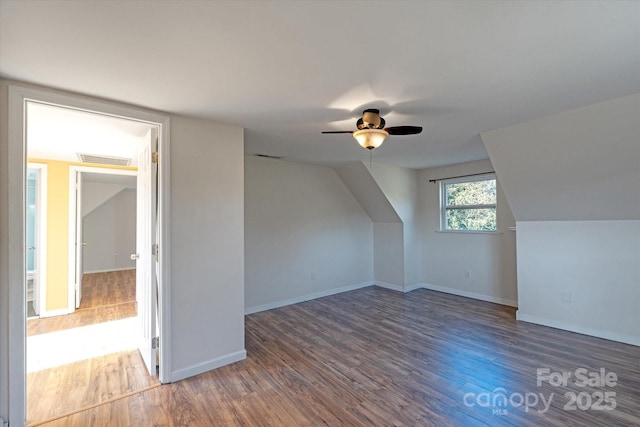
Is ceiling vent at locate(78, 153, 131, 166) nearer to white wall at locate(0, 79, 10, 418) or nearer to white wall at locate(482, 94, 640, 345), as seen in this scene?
white wall at locate(0, 79, 10, 418)

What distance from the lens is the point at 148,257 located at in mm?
2539

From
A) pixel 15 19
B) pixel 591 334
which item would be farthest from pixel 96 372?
pixel 591 334

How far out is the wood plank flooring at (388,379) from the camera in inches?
75.9

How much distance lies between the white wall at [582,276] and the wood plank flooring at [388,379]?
0.20 meters

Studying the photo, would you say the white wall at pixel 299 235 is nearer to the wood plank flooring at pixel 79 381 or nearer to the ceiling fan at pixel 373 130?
the wood plank flooring at pixel 79 381

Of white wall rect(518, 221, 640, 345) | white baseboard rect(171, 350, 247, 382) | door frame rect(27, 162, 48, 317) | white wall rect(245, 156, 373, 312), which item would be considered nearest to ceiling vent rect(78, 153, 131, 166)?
door frame rect(27, 162, 48, 317)

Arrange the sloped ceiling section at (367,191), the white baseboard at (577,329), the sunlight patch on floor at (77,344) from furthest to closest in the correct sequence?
the sloped ceiling section at (367,191) < the white baseboard at (577,329) < the sunlight patch on floor at (77,344)

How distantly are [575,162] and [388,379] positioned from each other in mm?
2689

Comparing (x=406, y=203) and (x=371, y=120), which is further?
(x=406, y=203)

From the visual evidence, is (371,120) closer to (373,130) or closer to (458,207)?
(373,130)

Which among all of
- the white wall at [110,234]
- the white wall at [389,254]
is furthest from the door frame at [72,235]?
the white wall at [389,254]

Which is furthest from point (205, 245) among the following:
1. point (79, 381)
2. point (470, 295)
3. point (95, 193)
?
point (95, 193)

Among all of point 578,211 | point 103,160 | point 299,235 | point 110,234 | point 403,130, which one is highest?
point 103,160

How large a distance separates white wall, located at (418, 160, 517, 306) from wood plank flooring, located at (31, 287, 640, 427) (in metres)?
0.73
